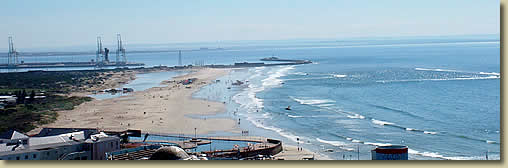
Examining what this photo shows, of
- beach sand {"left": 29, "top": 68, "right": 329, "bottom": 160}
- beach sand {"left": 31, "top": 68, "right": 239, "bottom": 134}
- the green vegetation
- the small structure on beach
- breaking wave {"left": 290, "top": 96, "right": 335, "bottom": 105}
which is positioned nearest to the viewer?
the small structure on beach

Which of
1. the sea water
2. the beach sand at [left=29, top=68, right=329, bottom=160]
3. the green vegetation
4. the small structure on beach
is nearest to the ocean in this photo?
the sea water

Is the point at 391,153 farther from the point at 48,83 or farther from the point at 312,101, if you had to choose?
the point at 48,83

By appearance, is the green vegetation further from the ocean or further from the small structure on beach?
the small structure on beach

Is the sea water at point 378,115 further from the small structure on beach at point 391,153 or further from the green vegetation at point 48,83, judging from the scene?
the green vegetation at point 48,83

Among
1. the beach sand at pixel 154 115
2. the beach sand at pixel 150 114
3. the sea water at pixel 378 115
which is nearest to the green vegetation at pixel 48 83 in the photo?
the beach sand at pixel 154 115

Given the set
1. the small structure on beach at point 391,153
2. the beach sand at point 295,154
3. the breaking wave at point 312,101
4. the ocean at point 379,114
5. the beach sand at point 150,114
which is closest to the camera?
the small structure on beach at point 391,153

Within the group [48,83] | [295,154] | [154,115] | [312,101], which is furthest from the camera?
[48,83]

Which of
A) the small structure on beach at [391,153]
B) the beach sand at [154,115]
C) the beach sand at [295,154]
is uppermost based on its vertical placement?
the small structure on beach at [391,153]

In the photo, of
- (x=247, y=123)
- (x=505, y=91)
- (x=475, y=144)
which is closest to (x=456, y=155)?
(x=475, y=144)

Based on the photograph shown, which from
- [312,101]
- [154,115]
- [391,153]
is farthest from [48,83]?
[391,153]
